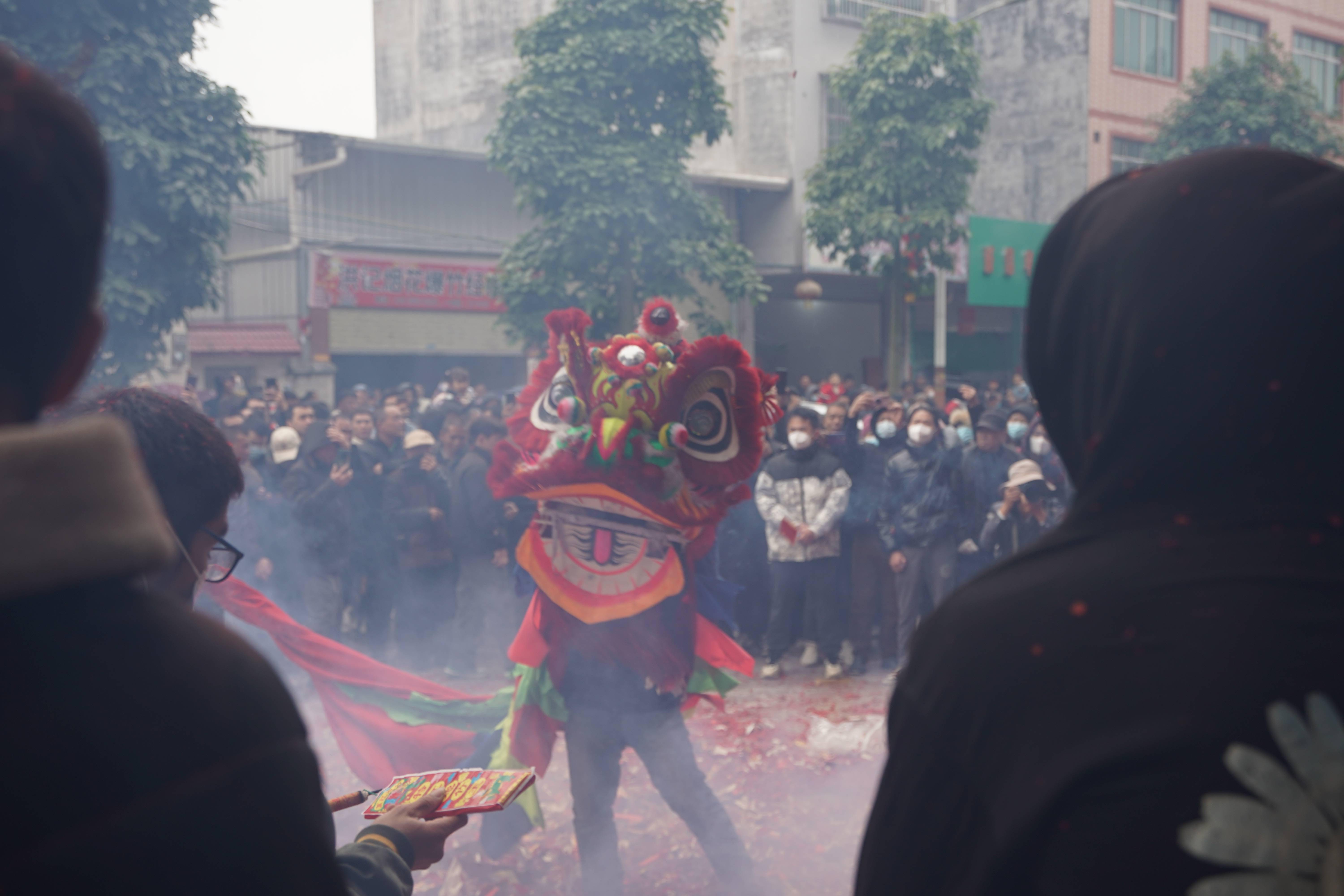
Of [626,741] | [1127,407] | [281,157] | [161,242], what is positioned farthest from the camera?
[281,157]

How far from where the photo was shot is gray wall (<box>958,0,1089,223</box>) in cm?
2312

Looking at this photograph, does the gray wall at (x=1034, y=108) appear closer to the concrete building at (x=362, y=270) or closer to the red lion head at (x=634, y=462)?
the concrete building at (x=362, y=270)

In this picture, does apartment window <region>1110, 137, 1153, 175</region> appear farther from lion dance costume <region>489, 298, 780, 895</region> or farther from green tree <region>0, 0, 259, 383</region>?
lion dance costume <region>489, 298, 780, 895</region>

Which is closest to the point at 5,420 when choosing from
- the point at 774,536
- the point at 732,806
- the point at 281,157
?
the point at 732,806

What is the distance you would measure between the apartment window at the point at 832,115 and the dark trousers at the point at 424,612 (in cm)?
1628

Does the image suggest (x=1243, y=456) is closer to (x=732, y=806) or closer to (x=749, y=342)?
(x=732, y=806)

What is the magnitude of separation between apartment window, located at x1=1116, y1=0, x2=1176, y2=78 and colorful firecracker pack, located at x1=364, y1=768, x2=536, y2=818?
2507 cm

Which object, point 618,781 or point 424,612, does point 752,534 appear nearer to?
point 424,612

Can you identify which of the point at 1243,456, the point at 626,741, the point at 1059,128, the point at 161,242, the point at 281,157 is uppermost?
the point at 1059,128

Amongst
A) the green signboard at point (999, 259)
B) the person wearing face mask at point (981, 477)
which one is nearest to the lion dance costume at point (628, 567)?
the person wearing face mask at point (981, 477)

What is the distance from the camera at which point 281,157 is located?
1881 centimetres

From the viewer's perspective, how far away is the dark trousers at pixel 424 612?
7609 mm

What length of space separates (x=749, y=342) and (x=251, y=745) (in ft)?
69.2

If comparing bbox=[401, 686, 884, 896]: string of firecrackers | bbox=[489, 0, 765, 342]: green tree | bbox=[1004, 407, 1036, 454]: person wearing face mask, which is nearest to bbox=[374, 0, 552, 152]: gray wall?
bbox=[489, 0, 765, 342]: green tree
